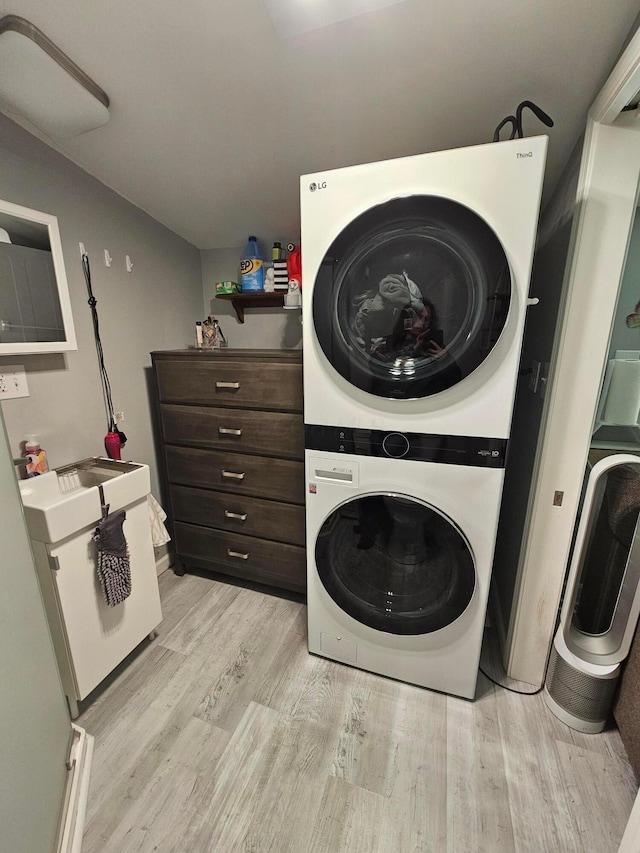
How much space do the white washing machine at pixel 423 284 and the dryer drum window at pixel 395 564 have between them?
313mm

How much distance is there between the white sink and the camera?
1.11 metres

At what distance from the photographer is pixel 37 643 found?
906 millimetres

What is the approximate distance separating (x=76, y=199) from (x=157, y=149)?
1.32 feet

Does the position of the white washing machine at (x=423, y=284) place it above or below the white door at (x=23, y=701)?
above

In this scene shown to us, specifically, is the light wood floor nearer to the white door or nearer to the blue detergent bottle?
the white door

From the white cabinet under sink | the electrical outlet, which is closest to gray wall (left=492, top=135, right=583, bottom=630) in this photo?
the white cabinet under sink

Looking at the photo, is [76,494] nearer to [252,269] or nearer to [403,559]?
[403,559]

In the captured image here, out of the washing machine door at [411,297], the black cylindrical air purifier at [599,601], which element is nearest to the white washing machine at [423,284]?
the washing machine door at [411,297]

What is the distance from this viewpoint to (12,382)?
4.24 feet

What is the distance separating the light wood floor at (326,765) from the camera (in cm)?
98

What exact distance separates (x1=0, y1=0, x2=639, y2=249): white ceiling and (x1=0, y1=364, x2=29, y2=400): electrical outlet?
2.89 ft

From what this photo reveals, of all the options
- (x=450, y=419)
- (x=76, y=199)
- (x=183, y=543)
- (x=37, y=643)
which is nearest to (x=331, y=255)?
(x=450, y=419)

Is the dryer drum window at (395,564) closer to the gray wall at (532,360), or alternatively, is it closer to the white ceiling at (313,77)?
the gray wall at (532,360)

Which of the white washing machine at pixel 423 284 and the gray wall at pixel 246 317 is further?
the gray wall at pixel 246 317
